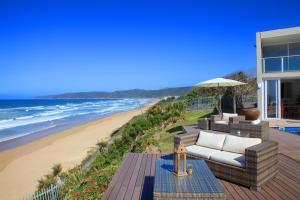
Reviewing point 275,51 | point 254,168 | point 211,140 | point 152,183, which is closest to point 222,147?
point 211,140

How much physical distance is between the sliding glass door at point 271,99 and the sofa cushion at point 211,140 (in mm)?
8438

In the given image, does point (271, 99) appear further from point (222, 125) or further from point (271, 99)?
point (222, 125)

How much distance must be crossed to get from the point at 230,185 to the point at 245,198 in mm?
547

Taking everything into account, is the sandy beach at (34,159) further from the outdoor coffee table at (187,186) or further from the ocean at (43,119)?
the outdoor coffee table at (187,186)

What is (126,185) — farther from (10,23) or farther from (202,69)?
(202,69)

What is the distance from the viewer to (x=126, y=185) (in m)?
4.62

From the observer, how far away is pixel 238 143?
5.13m

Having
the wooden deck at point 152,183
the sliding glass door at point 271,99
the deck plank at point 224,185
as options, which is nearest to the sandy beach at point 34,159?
the wooden deck at point 152,183

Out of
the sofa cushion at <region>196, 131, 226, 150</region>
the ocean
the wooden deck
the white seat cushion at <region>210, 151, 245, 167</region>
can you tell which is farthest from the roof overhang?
the ocean

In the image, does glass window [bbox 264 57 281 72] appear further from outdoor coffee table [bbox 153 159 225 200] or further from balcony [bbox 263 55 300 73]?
outdoor coffee table [bbox 153 159 225 200]

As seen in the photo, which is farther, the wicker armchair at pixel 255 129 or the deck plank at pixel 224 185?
the wicker armchair at pixel 255 129

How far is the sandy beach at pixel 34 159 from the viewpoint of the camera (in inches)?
371

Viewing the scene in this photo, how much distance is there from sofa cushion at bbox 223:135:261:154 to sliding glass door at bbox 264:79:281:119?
8.67m

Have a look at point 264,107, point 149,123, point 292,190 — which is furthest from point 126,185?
point 264,107
